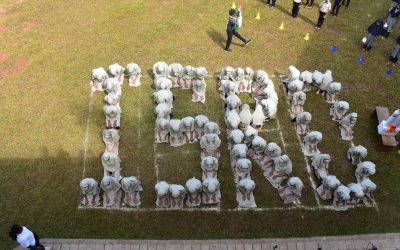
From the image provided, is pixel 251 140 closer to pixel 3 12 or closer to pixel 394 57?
pixel 394 57

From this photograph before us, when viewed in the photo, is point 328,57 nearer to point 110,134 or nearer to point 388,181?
point 388,181

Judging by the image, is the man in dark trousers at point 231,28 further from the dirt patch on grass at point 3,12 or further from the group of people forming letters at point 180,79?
the dirt patch on grass at point 3,12

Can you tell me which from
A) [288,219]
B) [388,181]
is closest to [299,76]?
[388,181]

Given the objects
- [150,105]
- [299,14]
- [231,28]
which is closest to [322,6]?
[299,14]

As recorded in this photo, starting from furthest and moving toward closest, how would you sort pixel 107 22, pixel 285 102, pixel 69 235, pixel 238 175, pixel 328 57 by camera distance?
1. pixel 107 22
2. pixel 328 57
3. pixel 285 102
4. pixel 238 175
5. pixel 69 235

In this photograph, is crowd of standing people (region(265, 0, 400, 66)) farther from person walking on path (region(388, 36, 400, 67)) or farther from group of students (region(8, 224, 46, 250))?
group of students (region(8, 224, 46, 250))

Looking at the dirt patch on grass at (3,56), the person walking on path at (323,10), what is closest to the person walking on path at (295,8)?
the person walking on path at (323,10)

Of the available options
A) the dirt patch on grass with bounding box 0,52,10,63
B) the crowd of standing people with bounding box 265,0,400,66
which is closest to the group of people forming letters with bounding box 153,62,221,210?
the dirt patch on grass with bounding box 0,52,10,63
